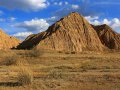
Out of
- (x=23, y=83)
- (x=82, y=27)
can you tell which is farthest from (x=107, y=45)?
(x=23, y=83)

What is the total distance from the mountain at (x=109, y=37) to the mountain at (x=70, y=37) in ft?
15.9

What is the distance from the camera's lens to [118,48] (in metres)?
123

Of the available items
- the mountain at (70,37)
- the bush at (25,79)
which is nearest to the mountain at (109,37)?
the mountain at (70,37)

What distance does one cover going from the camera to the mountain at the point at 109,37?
124150mm

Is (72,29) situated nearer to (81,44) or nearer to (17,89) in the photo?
(81,44)

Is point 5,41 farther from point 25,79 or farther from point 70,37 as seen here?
point 25,79

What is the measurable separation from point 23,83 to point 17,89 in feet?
4.03

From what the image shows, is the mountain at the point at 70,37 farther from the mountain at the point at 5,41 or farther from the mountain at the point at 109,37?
the mountain at the point at 5,41

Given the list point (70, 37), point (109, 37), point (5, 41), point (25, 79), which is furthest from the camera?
point (5, 41)

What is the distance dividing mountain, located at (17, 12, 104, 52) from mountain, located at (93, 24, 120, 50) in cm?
483

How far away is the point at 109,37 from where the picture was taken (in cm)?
12656

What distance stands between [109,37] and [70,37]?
2112cm

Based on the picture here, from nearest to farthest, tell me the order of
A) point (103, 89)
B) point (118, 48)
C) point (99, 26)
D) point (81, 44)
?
point (103, 89), point (81, 44), point (118, 48), point (99, 26)

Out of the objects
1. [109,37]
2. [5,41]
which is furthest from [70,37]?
[5,41]
